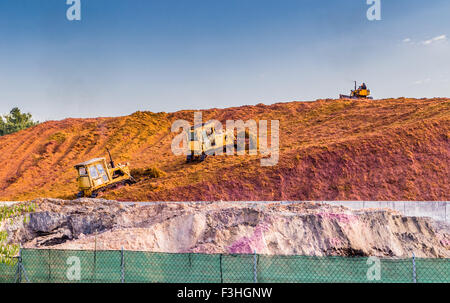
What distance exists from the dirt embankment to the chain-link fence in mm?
3110

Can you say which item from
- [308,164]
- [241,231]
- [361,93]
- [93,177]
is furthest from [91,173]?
[361,93]

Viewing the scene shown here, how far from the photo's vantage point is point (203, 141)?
3588cm

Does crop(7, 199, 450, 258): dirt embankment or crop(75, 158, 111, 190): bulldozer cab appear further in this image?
crop(75, 158, 111, 190): bulldozer cab

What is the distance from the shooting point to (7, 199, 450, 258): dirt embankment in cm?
1327

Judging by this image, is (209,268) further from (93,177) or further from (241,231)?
(93,177)

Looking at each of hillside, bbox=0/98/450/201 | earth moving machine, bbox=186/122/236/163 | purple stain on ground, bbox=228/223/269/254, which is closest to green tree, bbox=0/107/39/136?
hillside, bbox=0/98/450/201

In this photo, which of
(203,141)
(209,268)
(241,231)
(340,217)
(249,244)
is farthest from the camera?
(203,141)

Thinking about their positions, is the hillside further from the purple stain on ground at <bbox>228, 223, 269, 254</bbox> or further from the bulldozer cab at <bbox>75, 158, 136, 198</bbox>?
the purple stain on ground at <bbox>228, 223, 269, 254</bbox>

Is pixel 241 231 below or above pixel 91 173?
below

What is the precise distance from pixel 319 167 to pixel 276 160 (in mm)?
3486

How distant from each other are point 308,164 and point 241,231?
18.3 metres

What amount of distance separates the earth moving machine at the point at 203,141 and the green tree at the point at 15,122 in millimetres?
53139
